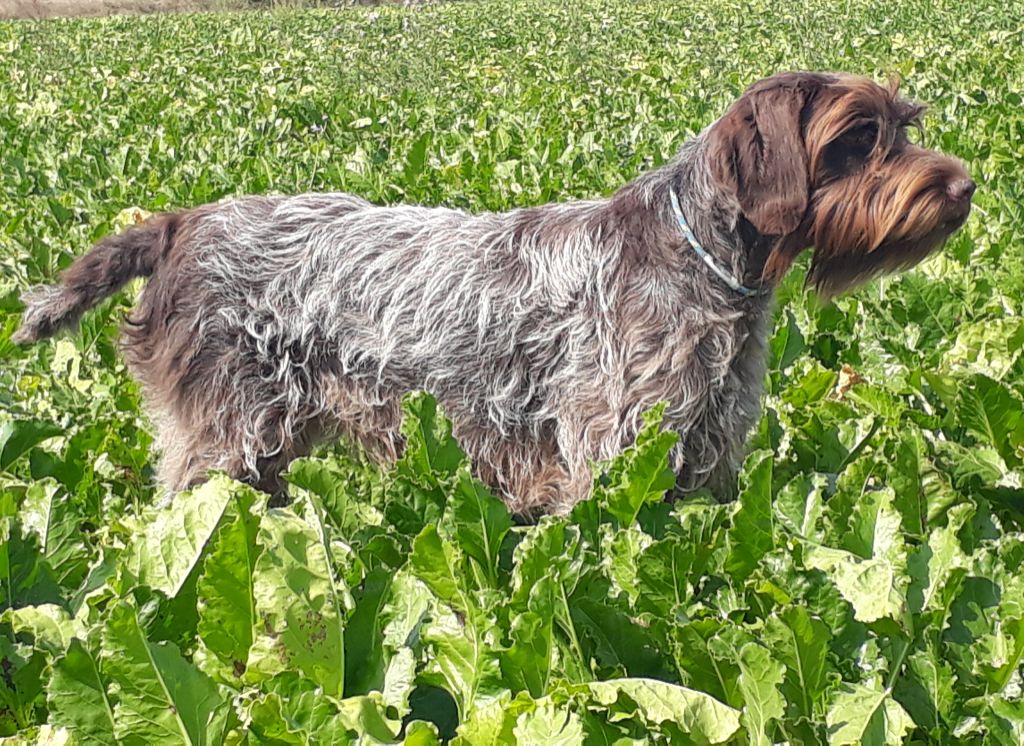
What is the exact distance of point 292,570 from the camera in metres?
2.35

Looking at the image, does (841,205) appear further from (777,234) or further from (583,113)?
(583,113)

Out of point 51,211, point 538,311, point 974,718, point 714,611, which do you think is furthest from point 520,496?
point 51,211

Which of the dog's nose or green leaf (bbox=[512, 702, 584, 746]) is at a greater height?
the dog's nose

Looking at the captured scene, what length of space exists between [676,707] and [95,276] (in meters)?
3.07

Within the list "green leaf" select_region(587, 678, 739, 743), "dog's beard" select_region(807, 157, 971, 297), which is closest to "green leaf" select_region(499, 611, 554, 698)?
"green leaf" select_region(587, 678, 739, 743)

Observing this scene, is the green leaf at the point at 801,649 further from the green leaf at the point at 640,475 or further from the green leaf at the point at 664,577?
the green leaf at the point at 640,475

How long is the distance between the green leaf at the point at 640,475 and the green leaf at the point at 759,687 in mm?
779

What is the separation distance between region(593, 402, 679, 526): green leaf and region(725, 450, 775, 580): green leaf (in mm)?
221

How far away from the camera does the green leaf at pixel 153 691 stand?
6.84ft

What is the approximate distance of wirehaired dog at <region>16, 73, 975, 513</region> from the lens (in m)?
3.84

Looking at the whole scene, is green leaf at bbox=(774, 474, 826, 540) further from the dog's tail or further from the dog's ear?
the dog's tail

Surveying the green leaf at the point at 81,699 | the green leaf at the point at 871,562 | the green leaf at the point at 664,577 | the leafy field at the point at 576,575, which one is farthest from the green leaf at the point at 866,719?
the green leaf at the point at 81,699

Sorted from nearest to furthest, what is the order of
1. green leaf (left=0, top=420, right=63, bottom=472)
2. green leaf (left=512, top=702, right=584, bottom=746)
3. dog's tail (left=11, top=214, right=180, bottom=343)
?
green leaf (left=512, top=702, right=584, bottom=746) → green leaf (left=0, top=420, right=63, bottom=472) → dog's tail (left=11, top=214, right=180, bottom=343)

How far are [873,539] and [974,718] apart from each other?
504 millimetres
